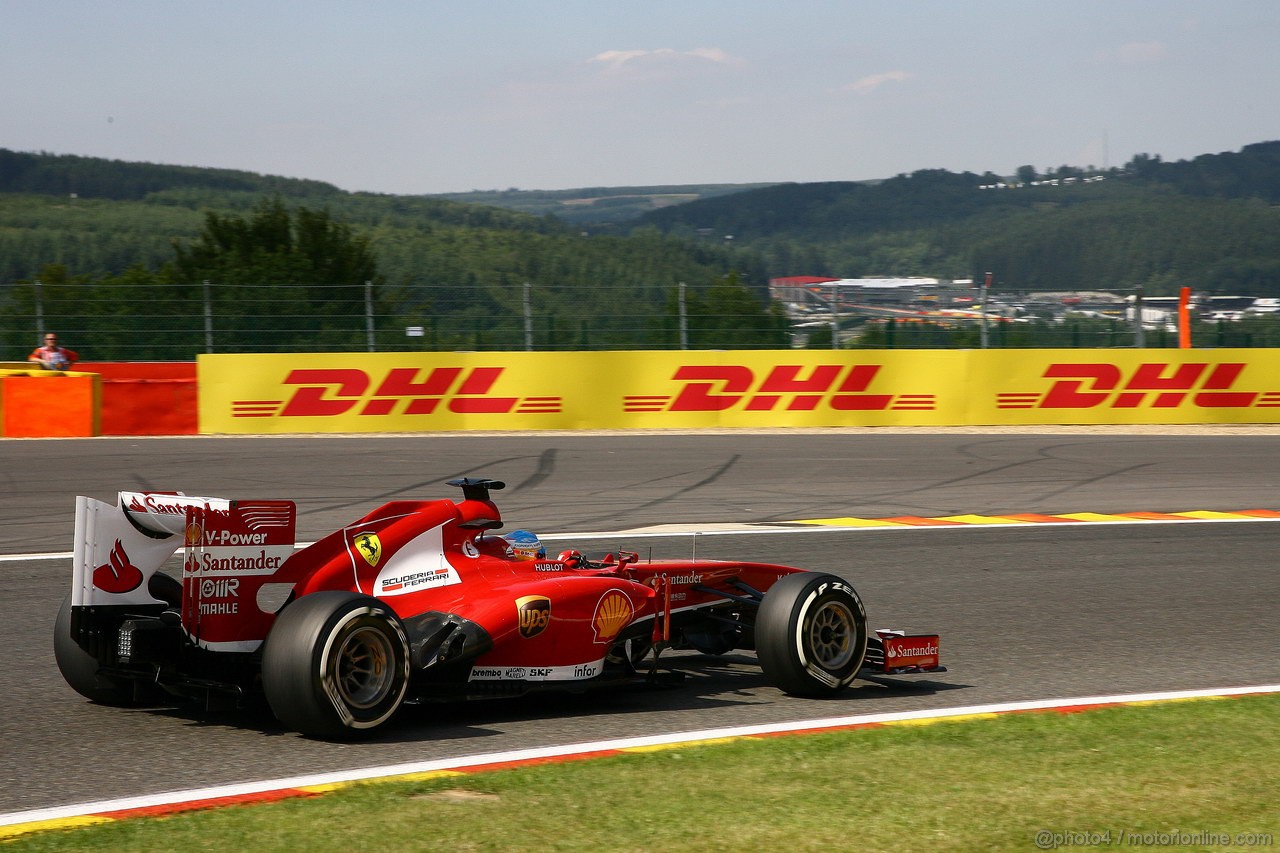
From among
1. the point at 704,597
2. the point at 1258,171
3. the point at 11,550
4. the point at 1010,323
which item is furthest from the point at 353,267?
the point at 1258,171

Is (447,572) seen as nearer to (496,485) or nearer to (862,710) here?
(496,485)

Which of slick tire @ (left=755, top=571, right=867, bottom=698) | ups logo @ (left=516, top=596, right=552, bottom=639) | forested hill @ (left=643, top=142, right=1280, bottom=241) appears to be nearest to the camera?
ups logo @ (left=516, top=596, right=552, bottom=639)

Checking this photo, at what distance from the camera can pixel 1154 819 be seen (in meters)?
4.25

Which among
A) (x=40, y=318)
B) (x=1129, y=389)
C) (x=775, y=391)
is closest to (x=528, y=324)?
(x=775, y=391)

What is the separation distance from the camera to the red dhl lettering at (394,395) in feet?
64.8

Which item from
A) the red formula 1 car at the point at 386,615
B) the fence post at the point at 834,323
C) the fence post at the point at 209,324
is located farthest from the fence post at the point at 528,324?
the red formula 1 car at the point at 386,615

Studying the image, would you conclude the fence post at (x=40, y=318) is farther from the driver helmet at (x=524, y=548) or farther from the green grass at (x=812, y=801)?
the green grass at (x=812, y=801)

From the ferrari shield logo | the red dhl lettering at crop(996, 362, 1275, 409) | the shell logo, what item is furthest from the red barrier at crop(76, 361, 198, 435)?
the shell logo

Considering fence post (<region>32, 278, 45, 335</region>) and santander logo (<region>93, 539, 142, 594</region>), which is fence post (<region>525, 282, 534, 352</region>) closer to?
fence post (<region>32, 278, 45, 335</region>)

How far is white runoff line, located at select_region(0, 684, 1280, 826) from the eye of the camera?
4.32 metres

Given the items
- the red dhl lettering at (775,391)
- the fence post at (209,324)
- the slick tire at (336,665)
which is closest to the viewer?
the slick tire at (336,665)

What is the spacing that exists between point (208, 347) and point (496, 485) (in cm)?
1863

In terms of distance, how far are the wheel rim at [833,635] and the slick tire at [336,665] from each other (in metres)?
1.82

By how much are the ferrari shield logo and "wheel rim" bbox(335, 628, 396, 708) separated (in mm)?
584
